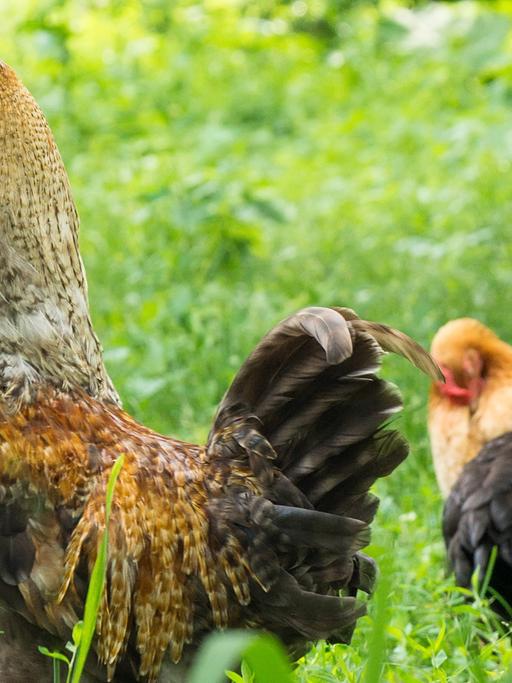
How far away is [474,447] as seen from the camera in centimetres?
486

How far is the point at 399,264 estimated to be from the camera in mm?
7395

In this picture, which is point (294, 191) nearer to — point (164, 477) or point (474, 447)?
point (474, 447)

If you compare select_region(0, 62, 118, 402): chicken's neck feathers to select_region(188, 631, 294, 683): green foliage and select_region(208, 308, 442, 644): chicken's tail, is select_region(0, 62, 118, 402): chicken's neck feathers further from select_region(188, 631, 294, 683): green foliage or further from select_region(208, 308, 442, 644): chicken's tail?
select_region(188, 631, 294, 683): green foliage

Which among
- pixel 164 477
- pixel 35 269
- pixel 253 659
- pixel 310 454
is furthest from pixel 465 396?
pixel 253 659

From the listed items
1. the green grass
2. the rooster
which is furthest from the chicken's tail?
the rooster

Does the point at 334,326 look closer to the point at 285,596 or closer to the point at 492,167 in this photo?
the point at 285,596

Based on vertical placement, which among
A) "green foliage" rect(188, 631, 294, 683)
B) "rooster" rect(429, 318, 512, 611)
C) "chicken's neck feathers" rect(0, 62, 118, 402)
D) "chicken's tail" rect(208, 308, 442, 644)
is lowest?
"rooster" rect(429, 318, 512, 611)

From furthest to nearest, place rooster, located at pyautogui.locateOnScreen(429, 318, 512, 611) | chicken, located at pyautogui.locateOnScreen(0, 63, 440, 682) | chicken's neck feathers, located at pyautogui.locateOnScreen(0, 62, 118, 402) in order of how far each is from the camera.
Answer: rooster, located at pyautogui.locateOnScreen(429, 318, 512, 611) → chicken's neck feathers, located at pyautogui.locateOnScreen(0, 62, 118, 402) → chicken, located at pyautogui.locateOnScreen(0, 63, 440, 682)

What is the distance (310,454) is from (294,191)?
20.0 ft

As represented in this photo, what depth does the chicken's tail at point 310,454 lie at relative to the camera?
3090mm

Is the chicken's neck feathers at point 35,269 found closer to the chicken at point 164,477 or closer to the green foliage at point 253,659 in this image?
the chicken at point 164,477

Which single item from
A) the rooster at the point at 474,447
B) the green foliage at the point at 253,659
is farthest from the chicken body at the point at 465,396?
the green foliage at the point at 253,659

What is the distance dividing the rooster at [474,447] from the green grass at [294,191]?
0.57 feet

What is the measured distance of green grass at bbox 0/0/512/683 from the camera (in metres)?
5.05
